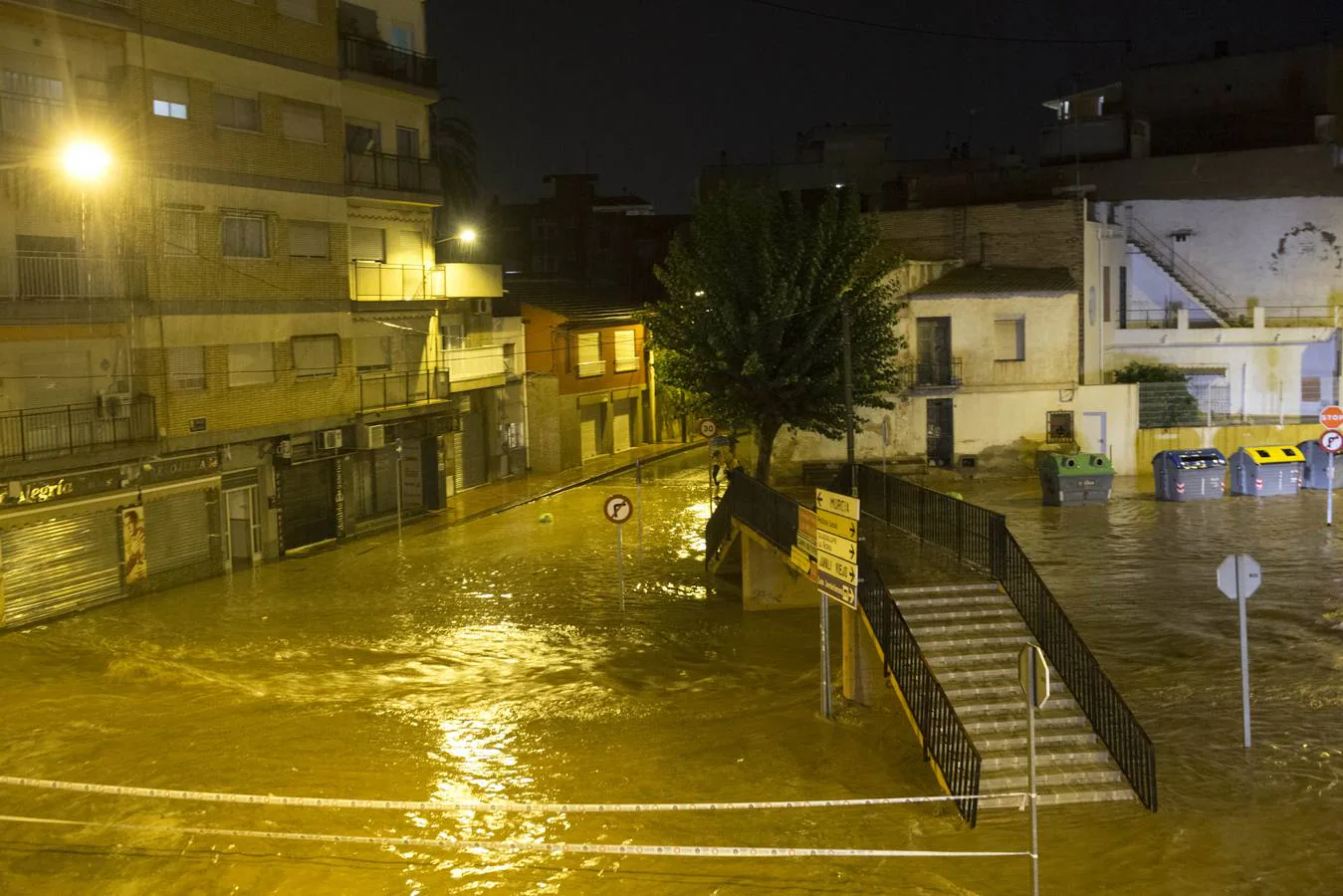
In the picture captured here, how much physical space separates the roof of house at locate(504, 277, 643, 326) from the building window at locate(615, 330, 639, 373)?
74cm

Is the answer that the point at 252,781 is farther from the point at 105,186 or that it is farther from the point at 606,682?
the point at 105,186

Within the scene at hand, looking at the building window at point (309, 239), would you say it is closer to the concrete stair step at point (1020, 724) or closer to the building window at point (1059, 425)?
the concrete stair step at point (1020, 724)

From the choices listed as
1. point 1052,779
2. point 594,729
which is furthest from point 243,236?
point 1052,779

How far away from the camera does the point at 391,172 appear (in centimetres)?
3472

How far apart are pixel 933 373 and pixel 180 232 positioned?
22593 mm

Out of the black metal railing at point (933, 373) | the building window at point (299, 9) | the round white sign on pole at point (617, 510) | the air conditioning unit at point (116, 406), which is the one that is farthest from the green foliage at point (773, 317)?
the air conditioning unit at point (116, 406)

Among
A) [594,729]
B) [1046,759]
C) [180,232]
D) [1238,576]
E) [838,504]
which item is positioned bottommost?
[594,729]

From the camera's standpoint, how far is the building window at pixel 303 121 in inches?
1211

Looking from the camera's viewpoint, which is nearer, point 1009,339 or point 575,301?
point 1009,339

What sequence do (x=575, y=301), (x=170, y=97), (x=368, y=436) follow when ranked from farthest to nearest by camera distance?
(x=575, y=301), (x=368, y=436), (x=170, y=97)

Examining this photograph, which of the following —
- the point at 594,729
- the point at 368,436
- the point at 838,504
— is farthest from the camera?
the point at 368,436

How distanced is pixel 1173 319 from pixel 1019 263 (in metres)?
7.31

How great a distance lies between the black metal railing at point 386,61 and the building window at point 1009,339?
1863cm

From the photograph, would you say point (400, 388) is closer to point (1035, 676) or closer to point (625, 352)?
point (625, 352)
